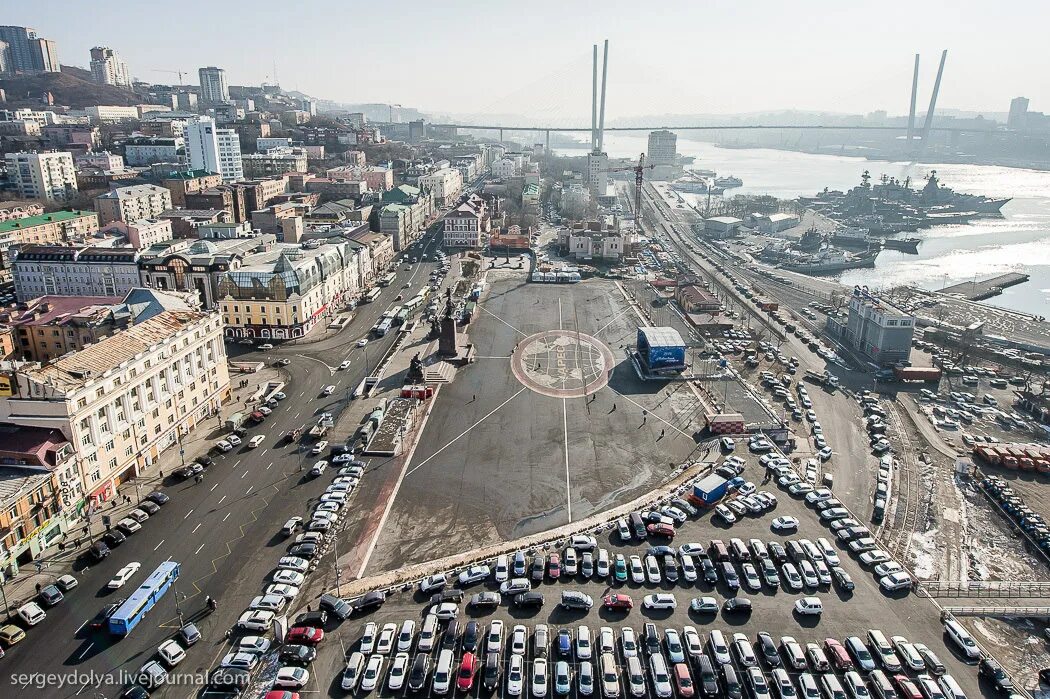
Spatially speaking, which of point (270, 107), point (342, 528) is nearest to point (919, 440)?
point (342, 528)

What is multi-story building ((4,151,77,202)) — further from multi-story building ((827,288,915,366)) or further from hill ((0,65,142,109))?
multi-story building ((827,288,915,366))

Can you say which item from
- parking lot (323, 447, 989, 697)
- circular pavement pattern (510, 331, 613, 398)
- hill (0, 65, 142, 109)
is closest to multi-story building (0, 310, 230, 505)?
parking lot (323, 447, 989, 697)

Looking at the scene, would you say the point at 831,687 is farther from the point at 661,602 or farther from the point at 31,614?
the point at 31,614

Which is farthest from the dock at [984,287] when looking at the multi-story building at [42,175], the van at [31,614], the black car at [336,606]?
the multi-story building at [42,175]

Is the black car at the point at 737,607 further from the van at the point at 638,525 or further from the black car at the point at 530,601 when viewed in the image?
the black car at the point at 530,601

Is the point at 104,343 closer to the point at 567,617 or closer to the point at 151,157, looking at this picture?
the point at 567,617

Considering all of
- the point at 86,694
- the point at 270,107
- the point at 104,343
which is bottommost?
the point at 86,694

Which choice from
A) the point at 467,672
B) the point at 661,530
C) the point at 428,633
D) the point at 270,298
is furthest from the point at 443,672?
the point at 270,298
